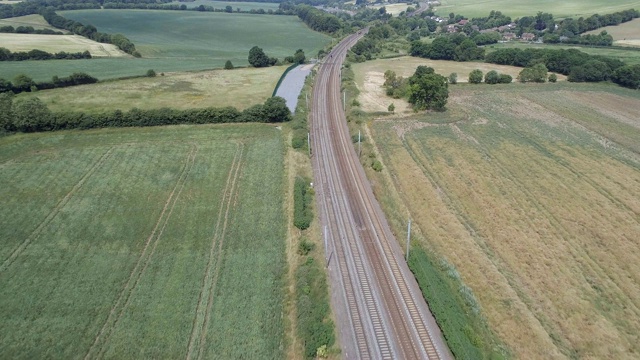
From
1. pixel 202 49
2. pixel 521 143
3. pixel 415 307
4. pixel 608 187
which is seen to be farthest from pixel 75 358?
pixel 202 49

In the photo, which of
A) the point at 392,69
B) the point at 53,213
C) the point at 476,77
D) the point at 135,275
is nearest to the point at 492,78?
the point at 476,77

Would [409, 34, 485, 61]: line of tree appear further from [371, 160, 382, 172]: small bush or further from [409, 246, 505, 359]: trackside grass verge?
[409, 246, 505, 359]: trackside grass verge

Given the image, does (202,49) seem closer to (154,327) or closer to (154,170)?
(154,170)

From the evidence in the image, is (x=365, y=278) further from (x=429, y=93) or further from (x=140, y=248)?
(x=429, y=93)

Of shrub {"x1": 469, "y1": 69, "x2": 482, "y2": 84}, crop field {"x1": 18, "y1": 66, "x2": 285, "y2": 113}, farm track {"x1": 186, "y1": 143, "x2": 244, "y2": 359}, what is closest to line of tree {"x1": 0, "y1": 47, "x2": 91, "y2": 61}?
crop field {"x1": 18, "y1": 66, "x2": 285, "y2": 113}

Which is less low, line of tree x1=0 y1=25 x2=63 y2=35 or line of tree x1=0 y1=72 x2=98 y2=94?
line of tree x1=0 y1=25 x2=63 y2=35
